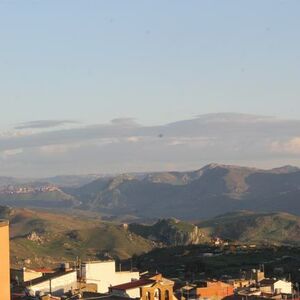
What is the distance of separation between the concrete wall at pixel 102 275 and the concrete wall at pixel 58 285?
2746 millimetres

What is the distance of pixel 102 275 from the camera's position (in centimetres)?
7875

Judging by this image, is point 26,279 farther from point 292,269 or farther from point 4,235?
point 292,269

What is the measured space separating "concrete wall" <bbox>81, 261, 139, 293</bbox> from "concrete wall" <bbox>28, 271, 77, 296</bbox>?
9.01ft

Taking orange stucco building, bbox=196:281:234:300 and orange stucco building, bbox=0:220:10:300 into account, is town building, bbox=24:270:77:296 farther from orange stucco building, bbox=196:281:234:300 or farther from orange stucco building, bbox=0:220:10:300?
orange stucco building, bbox=0:220:10:300

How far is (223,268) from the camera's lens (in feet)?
499

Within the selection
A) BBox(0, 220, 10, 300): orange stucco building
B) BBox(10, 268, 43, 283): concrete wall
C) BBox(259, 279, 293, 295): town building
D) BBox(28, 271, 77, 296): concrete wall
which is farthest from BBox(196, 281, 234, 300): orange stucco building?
BBox(0, 220, 10, 300): orange stucco building

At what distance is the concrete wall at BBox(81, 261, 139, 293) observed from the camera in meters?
77.2

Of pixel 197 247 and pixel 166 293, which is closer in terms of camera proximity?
pixel 166 293

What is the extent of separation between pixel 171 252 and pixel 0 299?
16345 cm

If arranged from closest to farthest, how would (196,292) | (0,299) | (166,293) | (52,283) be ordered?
(0,299) → (166,293) → (52,283) → (196,292)

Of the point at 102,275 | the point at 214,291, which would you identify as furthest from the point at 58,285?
the point at 214,291

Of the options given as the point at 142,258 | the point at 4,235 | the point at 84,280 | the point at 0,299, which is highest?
the point at 4,235

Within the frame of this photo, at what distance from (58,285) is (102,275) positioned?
740 cm

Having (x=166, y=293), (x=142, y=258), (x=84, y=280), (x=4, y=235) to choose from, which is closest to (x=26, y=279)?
(x=84, y=280)
